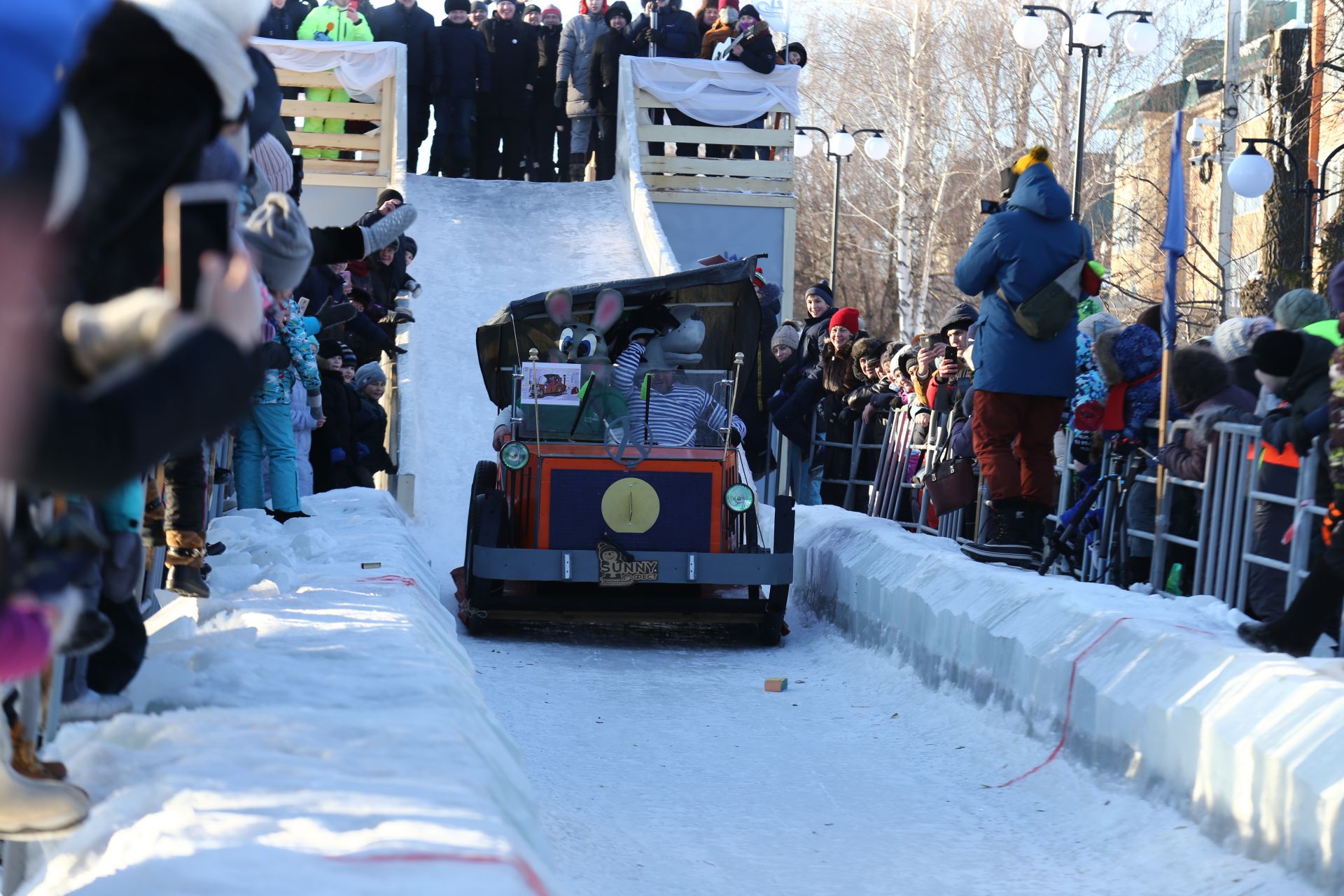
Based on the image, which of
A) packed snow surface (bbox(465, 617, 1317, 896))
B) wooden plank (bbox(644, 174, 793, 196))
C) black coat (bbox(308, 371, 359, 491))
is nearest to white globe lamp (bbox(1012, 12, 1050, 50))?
wooden plank (bbox(644, 174, 793, 196))

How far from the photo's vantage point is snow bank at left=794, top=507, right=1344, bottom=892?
162 inches

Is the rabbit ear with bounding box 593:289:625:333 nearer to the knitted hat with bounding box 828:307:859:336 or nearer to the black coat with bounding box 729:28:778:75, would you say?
the knitted hat with bounding box 828:307:859:336

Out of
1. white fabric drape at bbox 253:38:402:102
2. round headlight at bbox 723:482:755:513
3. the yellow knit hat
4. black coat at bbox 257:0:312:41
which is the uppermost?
black coat at bbox 257:0:312:41

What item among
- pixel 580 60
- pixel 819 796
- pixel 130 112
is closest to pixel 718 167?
pixel 580 60

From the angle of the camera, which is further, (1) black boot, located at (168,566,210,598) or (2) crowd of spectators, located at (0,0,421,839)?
(1) black boot, located at (168,566,210,598)

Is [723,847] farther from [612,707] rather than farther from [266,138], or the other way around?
[266,138]

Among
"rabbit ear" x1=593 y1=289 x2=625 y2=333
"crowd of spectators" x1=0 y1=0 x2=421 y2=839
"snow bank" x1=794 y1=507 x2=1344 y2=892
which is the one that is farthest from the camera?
"rabbit ear" x1=593 y1=289 x2=625 y2=333

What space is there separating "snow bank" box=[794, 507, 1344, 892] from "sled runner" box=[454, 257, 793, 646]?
1.01 metres

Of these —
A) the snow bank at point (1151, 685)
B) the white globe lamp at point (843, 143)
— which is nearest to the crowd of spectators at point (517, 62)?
the white globe lamp at point (843, 143)

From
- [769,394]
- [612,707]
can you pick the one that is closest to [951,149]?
[769,394]

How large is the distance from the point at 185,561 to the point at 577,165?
17.2 metres

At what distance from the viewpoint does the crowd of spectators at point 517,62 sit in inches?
786

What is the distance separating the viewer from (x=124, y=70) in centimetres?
238

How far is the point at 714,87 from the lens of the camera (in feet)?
68.2
